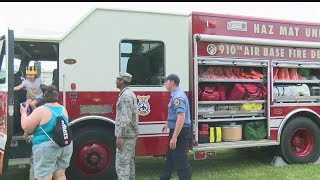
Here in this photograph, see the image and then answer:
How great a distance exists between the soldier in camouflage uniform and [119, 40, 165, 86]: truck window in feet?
3.10

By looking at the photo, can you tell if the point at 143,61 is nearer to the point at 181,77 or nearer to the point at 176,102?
the point at 181,77

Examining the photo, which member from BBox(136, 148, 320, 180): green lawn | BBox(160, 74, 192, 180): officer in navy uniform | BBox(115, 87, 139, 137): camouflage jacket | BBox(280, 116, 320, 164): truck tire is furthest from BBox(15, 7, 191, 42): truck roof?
BBox(280, 116, 320, 164): truck tire

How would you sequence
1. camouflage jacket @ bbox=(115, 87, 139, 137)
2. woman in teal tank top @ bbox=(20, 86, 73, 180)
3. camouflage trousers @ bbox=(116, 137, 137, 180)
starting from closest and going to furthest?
woman in teal tank top @ bbox=(20, 86, 73, 180) < camouflage jacket @ bbox=(115, 87, 139, 137) < camouflage trousers @ bbox=(116, 137, 137, 180)

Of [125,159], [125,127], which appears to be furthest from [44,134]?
[125,159]

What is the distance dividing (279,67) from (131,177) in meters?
3.88

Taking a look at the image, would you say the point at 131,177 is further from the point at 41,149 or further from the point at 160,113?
the point at 41,149

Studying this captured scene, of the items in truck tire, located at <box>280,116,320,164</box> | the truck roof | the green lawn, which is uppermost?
the truck roof

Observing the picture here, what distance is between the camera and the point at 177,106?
6.28 metres

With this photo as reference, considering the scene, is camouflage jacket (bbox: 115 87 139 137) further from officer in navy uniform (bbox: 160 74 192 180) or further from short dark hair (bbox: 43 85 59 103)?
short dark hair (bbox: 43 85 59 103)

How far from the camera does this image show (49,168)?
515cm

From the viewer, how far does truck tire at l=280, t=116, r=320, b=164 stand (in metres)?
8.73

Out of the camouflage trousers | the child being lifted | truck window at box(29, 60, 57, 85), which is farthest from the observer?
truck window at box(29, 60, 57, 85)

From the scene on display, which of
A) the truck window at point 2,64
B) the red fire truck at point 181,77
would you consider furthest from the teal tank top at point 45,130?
the truck window at point 2,64

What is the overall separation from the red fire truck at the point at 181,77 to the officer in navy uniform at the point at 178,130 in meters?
0.93
